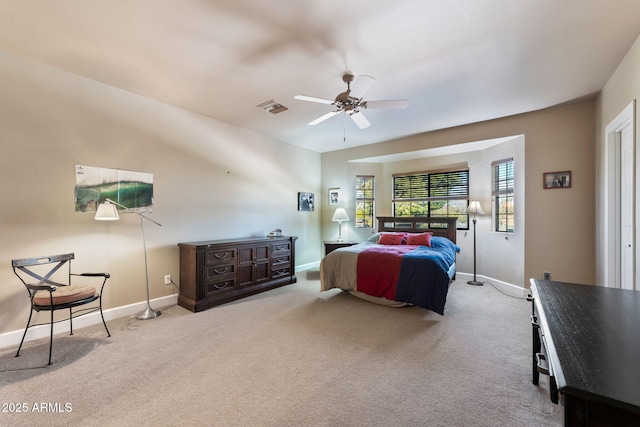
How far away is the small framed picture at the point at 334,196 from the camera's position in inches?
248

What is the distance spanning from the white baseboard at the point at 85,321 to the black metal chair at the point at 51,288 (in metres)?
0.06

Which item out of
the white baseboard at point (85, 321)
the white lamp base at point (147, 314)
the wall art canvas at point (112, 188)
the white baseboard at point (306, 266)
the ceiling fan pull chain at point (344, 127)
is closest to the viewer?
the white baseboard at point (85, 321)

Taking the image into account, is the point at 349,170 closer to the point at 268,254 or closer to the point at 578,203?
the point at 268,254

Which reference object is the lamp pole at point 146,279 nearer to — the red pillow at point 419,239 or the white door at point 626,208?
the red pillow at point 419,239

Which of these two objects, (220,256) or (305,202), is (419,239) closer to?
(305,202)

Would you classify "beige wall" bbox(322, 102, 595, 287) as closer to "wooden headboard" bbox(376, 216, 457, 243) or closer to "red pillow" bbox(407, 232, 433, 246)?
"wooden headboard" bbox(376, 216, 457, 243)

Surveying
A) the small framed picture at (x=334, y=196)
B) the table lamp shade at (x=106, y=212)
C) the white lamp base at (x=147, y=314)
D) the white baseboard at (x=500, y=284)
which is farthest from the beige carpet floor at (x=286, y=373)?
the small framed picture at (x=334, y=196)

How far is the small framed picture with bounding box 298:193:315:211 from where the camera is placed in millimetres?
5871

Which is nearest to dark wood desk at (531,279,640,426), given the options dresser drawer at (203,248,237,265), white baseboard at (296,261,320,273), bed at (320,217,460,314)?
bed at (320,217,460,314)

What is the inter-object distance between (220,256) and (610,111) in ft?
16.9

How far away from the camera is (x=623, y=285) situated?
295 cm

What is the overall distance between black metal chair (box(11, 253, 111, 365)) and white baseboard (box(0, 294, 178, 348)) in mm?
62

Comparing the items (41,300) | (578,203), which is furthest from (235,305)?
(578,203)

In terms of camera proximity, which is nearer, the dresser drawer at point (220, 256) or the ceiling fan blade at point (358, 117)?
the ceiling fan blade at point (358, 117)
